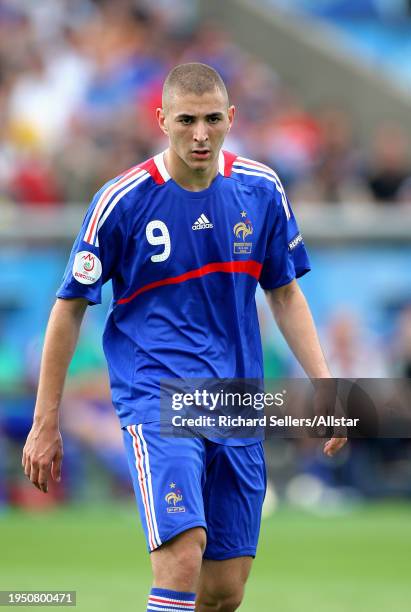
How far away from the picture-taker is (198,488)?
235 inches

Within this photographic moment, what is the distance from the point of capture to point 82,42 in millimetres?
18500

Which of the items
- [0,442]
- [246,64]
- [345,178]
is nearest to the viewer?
[0,442]

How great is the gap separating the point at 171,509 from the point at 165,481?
12cm

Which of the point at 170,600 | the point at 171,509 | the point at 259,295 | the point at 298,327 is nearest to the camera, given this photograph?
the point at 170,600

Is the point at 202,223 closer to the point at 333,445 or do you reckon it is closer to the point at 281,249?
the point at 281,249

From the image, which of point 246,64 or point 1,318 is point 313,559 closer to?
point 1,318

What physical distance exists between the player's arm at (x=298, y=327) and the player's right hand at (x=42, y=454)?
127 cm

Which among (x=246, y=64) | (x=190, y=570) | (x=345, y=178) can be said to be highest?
(x=246, y=64)

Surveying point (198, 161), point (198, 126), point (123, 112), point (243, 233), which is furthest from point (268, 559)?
point (123, 112)

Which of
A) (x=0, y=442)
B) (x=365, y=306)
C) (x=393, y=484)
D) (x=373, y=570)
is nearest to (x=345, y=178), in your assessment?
(x=365, y=306)

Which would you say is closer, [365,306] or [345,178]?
[365,306]

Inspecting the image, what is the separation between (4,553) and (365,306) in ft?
16.5

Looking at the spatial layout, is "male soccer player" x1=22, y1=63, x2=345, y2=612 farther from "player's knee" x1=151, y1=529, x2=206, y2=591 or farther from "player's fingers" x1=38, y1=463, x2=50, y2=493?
"player's knee" x1=151, y1=529, x2=206, y2=591

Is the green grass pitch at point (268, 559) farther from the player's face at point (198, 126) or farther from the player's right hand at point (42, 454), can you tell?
the player's face at point (198, 126)
